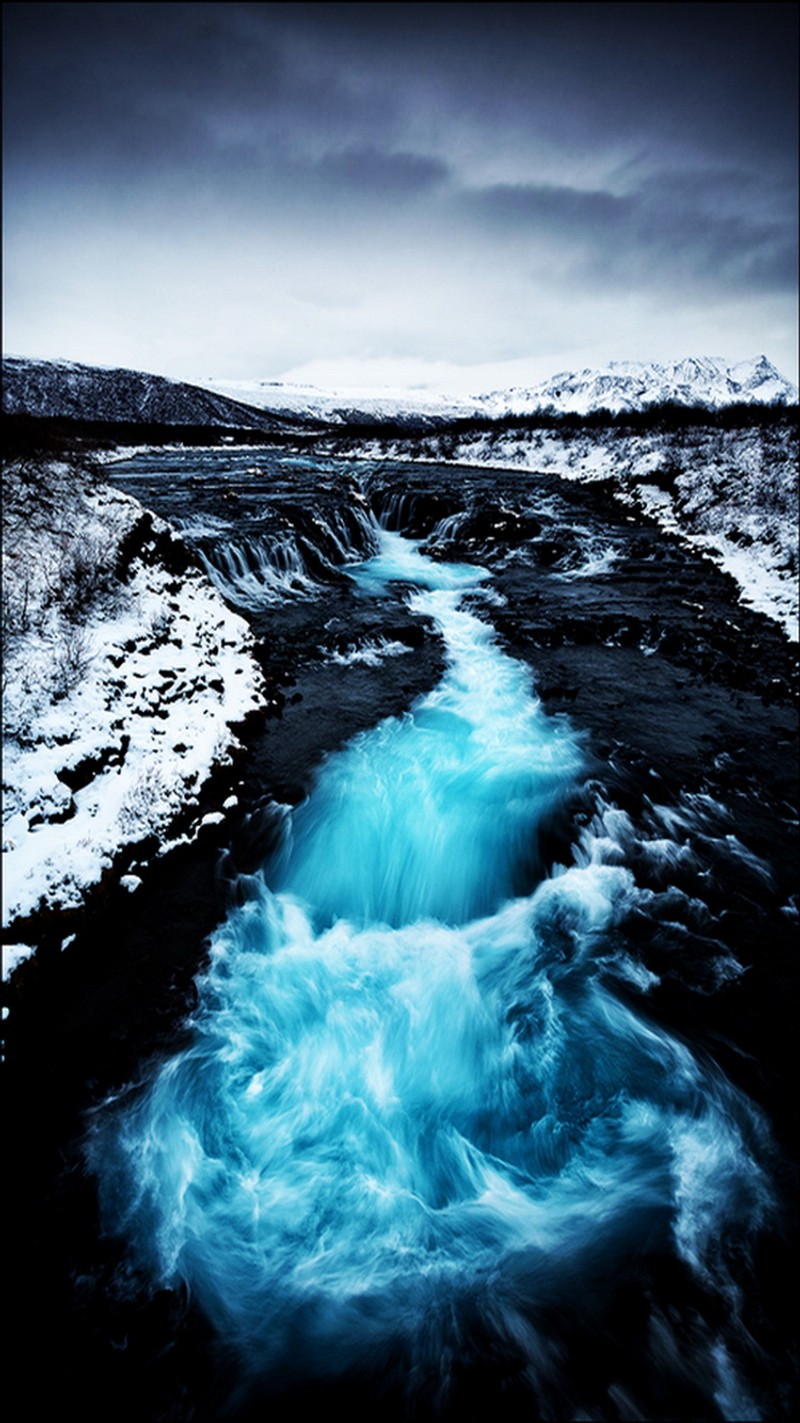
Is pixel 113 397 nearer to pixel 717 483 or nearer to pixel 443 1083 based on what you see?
pixel 717 483

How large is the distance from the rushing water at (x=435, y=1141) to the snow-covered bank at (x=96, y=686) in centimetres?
180

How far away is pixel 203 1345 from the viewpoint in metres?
3.70

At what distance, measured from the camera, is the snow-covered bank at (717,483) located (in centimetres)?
1642

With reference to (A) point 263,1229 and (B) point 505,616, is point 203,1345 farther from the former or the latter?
(B) point 505,616

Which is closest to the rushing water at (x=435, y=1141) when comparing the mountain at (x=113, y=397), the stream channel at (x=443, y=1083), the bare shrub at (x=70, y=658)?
the stream channel at (x=443, y=1083)

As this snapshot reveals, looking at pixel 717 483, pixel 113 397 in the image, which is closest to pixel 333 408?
pixel 113 397

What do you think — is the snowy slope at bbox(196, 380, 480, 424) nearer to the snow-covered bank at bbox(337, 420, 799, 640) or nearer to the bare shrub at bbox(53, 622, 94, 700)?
the snow-covered bank at bbox(337, 420, 799, 640)

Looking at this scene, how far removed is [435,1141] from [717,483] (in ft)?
82.4

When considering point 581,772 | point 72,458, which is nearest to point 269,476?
point 72,458

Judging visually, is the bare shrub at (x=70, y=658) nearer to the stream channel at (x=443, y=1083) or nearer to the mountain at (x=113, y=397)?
the stream channel at (x=443, y=1083)

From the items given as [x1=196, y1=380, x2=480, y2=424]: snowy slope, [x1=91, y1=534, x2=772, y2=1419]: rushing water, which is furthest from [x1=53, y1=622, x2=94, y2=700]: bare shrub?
[x1=196, y1=380, x2=480, y2=424]: snowy slope

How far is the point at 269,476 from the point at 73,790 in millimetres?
26352

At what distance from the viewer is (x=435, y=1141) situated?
197 inches

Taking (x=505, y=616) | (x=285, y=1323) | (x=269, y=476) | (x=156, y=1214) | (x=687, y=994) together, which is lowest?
(x=285, y=1323)
